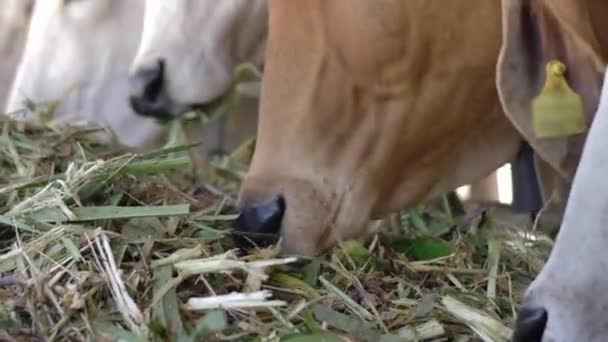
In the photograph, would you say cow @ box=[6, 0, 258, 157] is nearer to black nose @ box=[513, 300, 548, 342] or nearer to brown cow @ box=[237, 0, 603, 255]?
brown cow @ box=[237, 0, 603, 255]

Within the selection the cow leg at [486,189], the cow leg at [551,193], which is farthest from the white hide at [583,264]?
the cow leg at [486,189]

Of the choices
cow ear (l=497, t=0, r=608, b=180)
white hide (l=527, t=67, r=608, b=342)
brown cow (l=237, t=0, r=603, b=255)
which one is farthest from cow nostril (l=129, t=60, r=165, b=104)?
white hide (l=527, t=67, r=608, b=342)

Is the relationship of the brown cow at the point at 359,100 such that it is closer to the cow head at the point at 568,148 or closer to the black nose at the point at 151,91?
the cow head at the point at 568,148

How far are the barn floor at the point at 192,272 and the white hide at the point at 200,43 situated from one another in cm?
55

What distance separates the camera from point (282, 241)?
2336mm

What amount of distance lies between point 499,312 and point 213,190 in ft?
3.25

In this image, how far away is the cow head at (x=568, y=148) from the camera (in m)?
1.63

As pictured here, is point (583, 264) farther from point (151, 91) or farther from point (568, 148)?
point (151, 91)

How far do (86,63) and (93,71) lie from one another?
43mm

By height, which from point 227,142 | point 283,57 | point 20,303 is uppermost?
point 283,57

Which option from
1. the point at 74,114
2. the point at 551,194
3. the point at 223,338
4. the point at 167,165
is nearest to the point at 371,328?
the point at 223,338

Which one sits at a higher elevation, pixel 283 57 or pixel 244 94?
pixel 283 57

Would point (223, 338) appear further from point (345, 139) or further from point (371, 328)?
point (345, 139)

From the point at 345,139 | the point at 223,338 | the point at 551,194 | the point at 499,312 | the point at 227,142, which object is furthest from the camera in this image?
the point at 227,142
